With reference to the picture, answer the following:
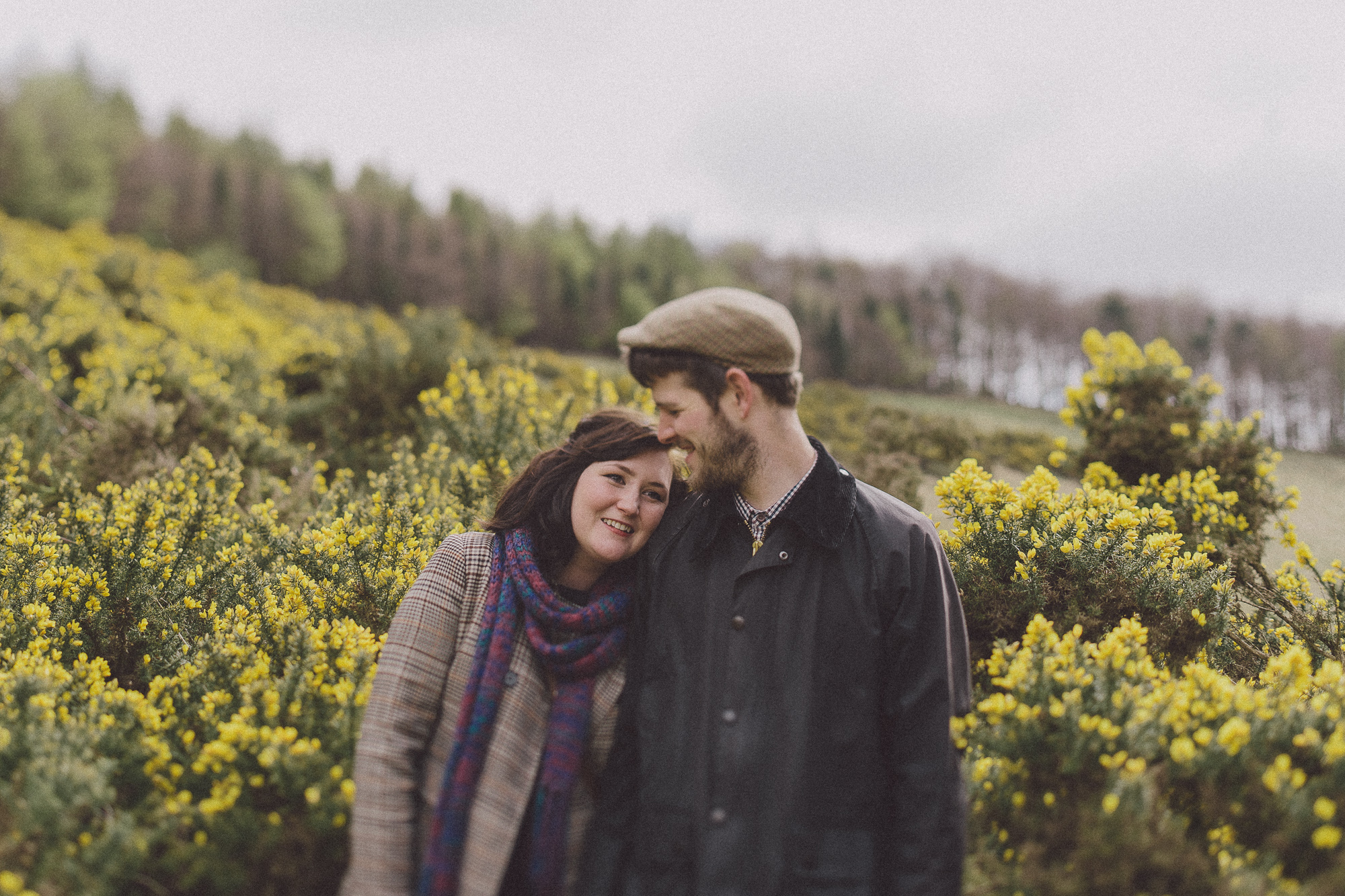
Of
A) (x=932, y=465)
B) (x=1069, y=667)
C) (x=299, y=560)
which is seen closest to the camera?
(x=1069, y=667)

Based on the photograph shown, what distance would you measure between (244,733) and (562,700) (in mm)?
859

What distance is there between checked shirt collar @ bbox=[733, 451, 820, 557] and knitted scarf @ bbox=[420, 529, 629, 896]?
1.32 feet

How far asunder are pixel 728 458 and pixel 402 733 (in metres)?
1.07

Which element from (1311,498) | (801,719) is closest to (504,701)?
(801,719)

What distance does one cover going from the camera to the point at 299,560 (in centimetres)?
346

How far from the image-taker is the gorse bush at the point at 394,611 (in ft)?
5.91

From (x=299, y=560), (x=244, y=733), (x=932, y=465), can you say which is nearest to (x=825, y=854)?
(x=244, y=733)

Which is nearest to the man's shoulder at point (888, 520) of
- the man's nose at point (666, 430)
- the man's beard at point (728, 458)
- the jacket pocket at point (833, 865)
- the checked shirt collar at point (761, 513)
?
the checked shirt collar at point (761, 513)

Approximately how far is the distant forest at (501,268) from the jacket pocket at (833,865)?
22992 millimetres

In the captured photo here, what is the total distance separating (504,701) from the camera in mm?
1963

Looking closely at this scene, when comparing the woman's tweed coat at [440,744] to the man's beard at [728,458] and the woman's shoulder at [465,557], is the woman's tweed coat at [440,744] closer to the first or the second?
the woman's shoulder at [465,557]

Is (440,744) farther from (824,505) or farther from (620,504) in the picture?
(824,505)

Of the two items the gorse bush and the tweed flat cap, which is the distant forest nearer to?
the gorse bush

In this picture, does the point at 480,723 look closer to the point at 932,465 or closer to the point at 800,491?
the point at 800,491
